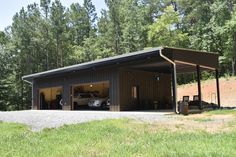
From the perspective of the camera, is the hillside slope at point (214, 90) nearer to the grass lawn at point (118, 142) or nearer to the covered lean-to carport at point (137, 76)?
the covered lean-to carport at point (137, 76)

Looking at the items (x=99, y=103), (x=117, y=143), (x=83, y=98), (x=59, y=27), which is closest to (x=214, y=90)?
(x=99, y=103)

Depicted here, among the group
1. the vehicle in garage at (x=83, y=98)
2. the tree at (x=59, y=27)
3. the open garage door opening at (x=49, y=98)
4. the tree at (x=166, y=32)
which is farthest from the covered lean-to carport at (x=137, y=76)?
the tree at (x=59, y=27)

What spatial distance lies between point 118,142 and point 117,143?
174 millimetres

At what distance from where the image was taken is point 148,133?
11836 mm

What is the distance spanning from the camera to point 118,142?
10.4 meters

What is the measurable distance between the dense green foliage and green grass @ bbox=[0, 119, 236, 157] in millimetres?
36475

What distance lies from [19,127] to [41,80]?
2130 centimetres

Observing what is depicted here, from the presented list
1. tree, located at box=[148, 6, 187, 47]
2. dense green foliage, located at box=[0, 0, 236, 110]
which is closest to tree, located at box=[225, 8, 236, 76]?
dense green foliage, located at box=[0, 0, 236, 110]

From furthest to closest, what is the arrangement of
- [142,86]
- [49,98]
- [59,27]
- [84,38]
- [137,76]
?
1. [84,38]
2. [59,27]
3. [49,98]
4. [142,86]
5. [137,76]

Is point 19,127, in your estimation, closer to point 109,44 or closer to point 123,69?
point 123,69

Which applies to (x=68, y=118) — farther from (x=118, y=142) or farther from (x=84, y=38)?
(x=84, y=38)

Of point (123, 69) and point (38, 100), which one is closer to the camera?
point (123, 69)

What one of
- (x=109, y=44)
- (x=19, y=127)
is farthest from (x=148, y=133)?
(x=109, y=44)

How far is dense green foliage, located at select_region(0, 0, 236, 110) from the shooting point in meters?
51.4
